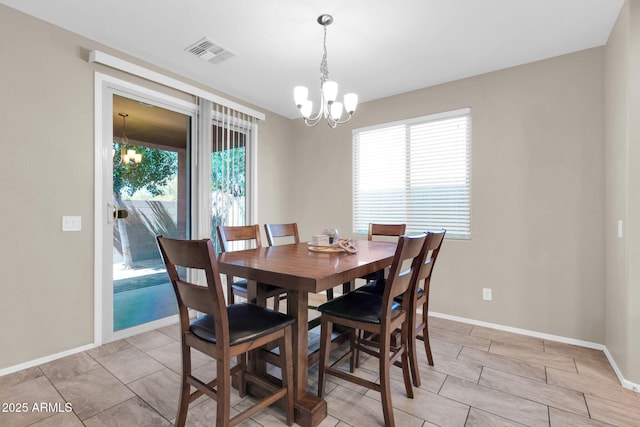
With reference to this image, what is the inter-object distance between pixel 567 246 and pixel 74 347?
14.2 feet

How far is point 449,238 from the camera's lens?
3266mm

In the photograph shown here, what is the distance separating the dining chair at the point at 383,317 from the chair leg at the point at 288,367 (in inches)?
9.8

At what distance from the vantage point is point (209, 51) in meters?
2.69

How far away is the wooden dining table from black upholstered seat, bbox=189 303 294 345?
0.41 ft

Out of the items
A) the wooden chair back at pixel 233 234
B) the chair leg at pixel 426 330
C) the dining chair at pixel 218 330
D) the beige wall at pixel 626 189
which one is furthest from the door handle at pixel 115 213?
the beige wall at pixel 626 189

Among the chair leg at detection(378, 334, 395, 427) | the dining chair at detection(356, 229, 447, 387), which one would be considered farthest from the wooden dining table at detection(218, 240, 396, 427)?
the chair leg at detection(378, 334, 395, 427)

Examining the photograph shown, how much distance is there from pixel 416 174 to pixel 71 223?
3.41 metres

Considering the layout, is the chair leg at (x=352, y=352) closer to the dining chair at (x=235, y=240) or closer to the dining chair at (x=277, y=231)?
the dining chair at (x=235, y=240)

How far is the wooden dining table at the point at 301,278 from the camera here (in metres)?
1.38

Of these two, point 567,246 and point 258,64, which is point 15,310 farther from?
point 567,246

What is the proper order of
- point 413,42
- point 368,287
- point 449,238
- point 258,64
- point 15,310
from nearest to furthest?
point 15,310, point 368,287, point 413,42, point 258,64, point 449,238

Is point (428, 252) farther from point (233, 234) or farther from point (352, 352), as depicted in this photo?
point (233, 234)

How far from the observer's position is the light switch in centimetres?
239

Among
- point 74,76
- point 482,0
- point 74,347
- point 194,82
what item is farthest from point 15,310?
point 482,0
